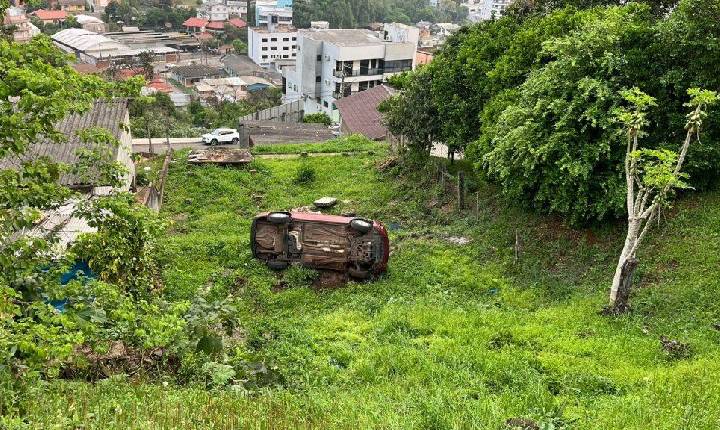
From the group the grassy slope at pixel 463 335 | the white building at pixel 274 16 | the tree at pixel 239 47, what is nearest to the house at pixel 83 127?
the grassy slope at pixel 463 335

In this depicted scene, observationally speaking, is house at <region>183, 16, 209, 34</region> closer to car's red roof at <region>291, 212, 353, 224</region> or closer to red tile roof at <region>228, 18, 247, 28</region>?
red tile roof at <region>228, 18, 247, 28</region>

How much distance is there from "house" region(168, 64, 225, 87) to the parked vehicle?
5723 centimetres

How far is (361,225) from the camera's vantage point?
1431cm

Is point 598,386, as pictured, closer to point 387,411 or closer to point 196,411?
point 387,411

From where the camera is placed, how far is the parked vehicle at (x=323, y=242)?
47.5 ft

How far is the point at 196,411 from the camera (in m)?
6.80

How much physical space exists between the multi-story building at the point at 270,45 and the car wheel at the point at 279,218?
2699 inches

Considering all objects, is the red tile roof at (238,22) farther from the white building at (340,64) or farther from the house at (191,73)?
the white building at (340,64)

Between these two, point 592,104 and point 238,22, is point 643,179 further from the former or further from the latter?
point 238,22

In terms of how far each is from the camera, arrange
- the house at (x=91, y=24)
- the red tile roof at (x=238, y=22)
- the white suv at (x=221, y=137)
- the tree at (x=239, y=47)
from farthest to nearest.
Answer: the red tile roof at (x=238, y=22), the house at (x=91, y=24), the tree at (x=239, y=47), the white suv at (x=221, y=137)

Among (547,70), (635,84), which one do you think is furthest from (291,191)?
(635,84)

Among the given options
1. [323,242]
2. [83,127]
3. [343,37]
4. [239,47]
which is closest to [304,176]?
[83,127]

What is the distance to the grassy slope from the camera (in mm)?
7258

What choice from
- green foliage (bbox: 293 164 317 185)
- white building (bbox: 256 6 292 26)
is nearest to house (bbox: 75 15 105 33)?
white building (bbox: 256 6 292 26)
